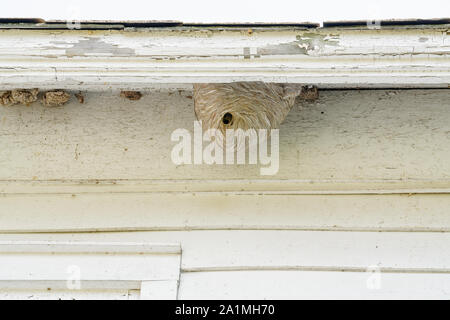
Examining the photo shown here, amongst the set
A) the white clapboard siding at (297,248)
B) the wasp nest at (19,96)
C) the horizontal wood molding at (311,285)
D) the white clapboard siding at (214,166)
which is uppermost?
the wasp nest at (19,96)

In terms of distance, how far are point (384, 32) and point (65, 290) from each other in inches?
67.1

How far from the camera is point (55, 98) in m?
2.58

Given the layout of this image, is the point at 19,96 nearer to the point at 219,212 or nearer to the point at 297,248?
the point at 219,212

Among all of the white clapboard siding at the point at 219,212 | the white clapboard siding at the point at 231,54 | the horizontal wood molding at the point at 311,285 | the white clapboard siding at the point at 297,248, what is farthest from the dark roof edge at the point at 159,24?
the horizontal wood molding at the point at 311,285

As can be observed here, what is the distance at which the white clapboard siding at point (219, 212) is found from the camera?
2.52m

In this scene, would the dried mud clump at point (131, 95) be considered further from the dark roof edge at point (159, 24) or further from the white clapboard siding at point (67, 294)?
the white clapboard siding at point (67, 294)

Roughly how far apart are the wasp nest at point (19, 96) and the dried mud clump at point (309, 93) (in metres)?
1.25

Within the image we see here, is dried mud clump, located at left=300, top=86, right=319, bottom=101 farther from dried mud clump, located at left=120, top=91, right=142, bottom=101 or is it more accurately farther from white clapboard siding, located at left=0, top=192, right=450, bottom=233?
dried mud clump, located at left=120, top=91, right=142, bottom=101

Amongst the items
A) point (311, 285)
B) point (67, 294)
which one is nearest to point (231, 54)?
point (311, 285)

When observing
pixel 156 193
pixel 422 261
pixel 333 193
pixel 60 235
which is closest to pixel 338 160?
pixel 333 193

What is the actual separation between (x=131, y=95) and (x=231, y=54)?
0.67 meters

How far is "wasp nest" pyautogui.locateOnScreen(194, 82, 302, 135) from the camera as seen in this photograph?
243 cm

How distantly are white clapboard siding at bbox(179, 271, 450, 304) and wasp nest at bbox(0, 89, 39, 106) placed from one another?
1.09m
